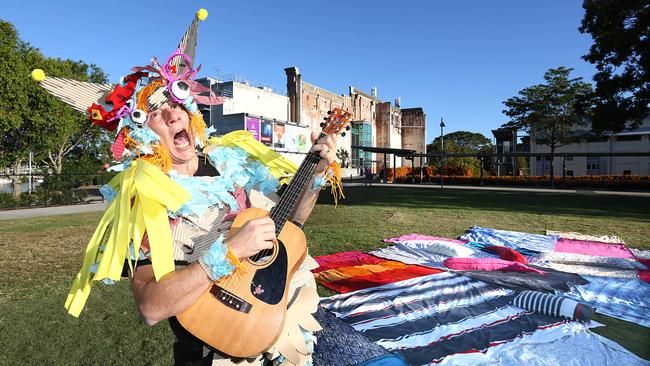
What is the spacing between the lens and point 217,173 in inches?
79.3

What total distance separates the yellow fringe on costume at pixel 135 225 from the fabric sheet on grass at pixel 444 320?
8.61ft

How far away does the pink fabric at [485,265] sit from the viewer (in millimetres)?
5695

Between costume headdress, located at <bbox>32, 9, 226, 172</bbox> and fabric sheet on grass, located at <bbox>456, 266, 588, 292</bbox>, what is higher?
costume headdress, located at <bbox>32, 9, 226, 172</bbox>

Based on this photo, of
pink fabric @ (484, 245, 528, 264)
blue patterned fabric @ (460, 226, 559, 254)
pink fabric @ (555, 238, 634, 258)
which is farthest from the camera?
blue patterned fabric @ (460, 226, 559, 254)

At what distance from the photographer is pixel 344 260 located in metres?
6.35

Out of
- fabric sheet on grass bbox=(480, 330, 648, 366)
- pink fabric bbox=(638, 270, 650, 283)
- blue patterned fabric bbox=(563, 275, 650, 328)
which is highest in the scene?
pink fabric bbox=(638, 270, 650, 283)

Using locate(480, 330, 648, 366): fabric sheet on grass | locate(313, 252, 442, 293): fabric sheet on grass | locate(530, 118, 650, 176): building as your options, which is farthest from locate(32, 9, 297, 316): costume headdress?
locate(530, 118, 650, 176): building

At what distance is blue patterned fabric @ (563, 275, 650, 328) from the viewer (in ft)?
13.6

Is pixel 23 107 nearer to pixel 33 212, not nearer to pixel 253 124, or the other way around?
pixel 33 212

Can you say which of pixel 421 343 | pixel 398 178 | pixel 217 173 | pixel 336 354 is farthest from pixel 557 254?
pixel 398 178

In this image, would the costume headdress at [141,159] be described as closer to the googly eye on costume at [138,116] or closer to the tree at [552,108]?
the googly eye on costume at [138,116]

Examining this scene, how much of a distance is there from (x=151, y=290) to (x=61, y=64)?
3107cm

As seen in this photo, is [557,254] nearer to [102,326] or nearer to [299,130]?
[102,326]

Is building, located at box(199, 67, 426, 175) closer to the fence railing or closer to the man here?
the fence railing
